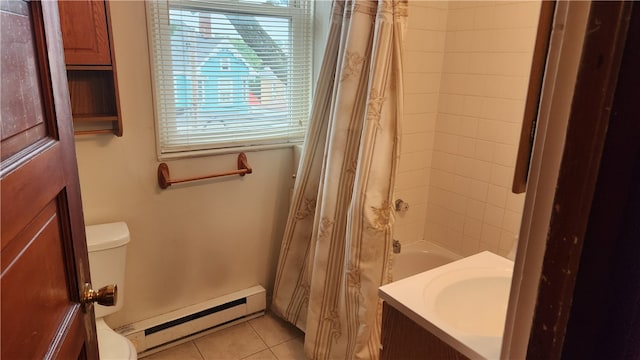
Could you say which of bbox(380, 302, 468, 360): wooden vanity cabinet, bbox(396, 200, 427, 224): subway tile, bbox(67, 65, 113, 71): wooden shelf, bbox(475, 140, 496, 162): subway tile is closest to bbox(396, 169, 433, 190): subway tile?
bbox(396, 200, 427, 224): subway tile

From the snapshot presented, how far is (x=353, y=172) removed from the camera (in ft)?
6.35

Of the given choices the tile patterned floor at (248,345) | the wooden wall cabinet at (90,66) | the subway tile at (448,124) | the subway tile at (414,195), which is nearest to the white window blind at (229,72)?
the wooden wall cabinet at (90,66)

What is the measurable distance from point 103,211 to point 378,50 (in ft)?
4.61

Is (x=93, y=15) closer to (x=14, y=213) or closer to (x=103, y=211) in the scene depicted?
(x=103, y=211)

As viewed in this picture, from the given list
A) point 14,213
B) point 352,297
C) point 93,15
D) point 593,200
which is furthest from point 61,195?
point 352,297

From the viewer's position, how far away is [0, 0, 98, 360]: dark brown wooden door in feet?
1.94

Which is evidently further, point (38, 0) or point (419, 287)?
point (419, 287)

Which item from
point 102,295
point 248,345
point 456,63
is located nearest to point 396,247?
point 248,345

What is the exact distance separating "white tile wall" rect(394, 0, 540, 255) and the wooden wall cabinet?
147 cm

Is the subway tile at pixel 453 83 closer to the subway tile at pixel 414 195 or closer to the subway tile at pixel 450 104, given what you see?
the subway tile at pixel 450 104

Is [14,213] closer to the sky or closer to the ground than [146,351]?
closer to the sky

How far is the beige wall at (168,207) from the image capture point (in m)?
1.87

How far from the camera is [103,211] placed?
1.95 metres

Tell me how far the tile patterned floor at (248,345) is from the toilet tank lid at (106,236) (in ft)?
2.34
